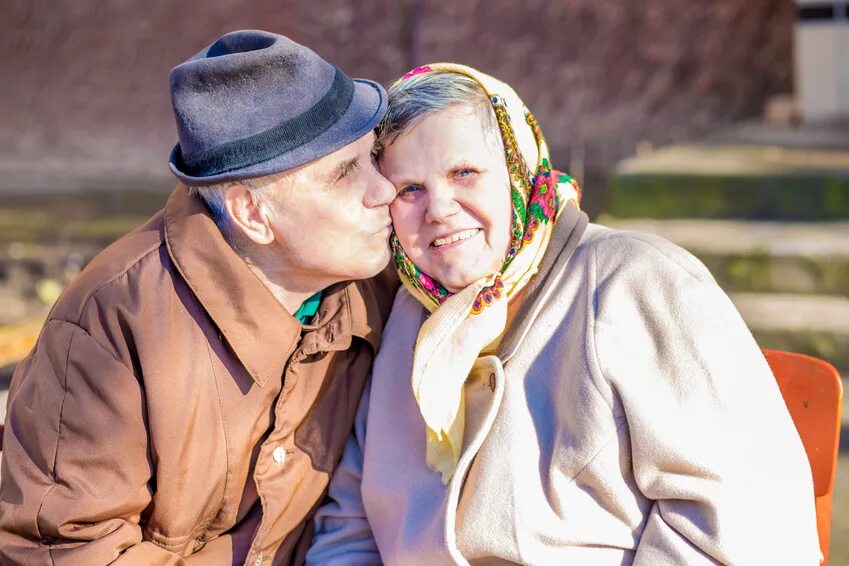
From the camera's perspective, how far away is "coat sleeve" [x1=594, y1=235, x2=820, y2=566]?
72.0 inches

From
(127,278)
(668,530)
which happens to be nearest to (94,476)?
(127,278)

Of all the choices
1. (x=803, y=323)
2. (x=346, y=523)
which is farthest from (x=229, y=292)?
(x=803, y=323)

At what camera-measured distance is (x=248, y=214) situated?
6.84 feet

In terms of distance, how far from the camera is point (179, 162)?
2133 mm

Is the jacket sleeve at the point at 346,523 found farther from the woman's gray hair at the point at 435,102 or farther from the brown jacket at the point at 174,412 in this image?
the woman's gray hair at the point at 435,102

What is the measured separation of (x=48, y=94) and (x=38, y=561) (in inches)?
196

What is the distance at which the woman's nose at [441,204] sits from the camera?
2.04 m

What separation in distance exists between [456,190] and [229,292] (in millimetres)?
468

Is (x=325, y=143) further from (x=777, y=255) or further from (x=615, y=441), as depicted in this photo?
(x=777, y=255)

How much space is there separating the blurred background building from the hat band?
2237 millimetres

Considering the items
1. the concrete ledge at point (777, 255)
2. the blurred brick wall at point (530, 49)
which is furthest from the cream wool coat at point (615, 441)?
the blurred brick wall at point (530, 49)

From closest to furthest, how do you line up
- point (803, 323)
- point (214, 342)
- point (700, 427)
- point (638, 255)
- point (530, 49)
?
point (700, 427)
point (638, 255)
point (214, 342)
point (803, 323)
point (530, 49)

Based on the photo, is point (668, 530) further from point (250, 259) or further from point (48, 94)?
point (48, 94)

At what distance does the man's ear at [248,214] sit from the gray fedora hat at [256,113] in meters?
0.07
